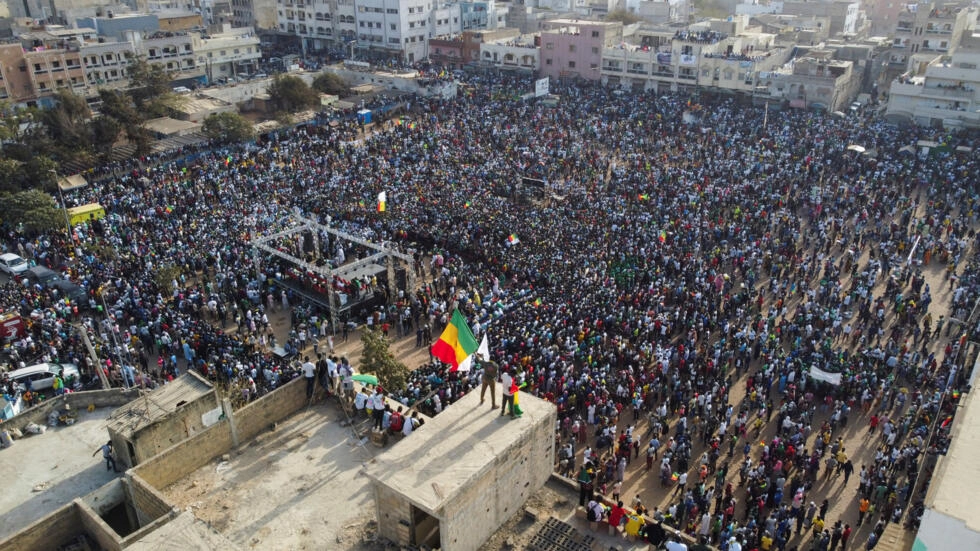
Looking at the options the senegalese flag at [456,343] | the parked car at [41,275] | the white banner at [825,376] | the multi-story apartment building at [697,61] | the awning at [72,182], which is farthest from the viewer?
the multi-story apartment building at [697,61]

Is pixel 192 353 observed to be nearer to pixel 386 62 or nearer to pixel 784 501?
pixel 784 501

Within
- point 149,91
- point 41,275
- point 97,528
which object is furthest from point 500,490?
point 149,91

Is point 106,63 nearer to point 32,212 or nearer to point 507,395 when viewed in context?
point 32,212

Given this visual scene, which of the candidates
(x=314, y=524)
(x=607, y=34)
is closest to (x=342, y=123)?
(x=607, y=34)

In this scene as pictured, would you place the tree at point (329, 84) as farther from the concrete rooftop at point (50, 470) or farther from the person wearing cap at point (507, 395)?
the person wearing cap at point (507, 395)

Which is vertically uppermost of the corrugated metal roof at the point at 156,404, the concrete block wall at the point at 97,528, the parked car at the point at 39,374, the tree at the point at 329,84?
the tree at the point at 329,84

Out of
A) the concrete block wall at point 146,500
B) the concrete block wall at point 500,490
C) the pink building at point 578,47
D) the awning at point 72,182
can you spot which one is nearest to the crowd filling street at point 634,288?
the awning at point 72,182
